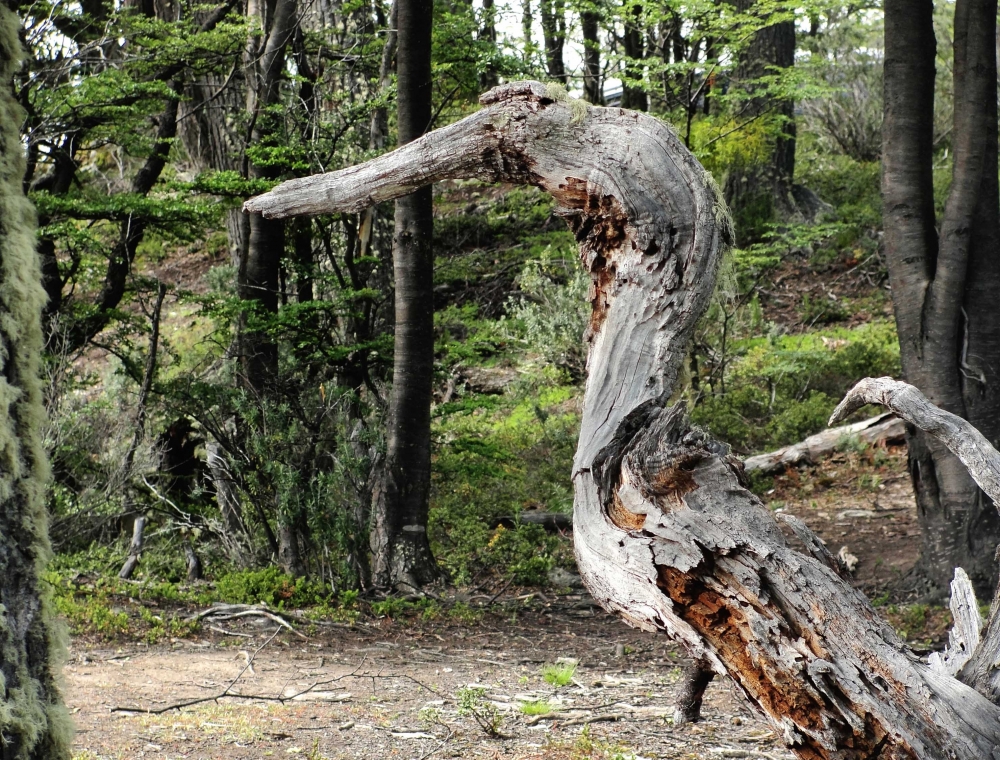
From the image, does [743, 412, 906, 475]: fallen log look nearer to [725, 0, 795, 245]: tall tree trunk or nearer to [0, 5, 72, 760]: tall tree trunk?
[725, 0, 795, 245]: tall tree trunk

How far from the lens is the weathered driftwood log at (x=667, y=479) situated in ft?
7.11

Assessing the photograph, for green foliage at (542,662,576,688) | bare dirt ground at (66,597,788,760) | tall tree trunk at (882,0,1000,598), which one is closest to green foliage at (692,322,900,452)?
tall tree trunk at (882,0,1000,598)

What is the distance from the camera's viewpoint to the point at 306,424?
7762mm

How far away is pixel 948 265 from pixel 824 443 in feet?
13.7

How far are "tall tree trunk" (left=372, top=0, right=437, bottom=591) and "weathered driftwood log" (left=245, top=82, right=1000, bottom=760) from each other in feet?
15.8

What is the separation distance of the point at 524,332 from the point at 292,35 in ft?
16.1

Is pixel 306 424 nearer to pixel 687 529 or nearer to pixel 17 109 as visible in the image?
pixel 17 109

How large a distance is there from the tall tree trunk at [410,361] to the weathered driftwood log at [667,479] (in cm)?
480

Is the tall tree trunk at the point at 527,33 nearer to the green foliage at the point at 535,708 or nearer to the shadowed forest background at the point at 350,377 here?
the shadowed forest background at the point at 350,377

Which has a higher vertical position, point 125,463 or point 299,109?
point 299,109

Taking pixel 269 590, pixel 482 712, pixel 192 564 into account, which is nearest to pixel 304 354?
pixel 192 564

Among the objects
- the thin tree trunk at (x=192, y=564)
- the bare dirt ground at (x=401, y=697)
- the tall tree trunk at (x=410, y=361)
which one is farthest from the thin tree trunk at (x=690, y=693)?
the thin tree trunk at (x=192, y=564)

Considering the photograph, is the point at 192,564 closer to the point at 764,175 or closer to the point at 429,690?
the point at 429,690

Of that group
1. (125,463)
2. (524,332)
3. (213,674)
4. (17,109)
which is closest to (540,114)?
(17,109)
